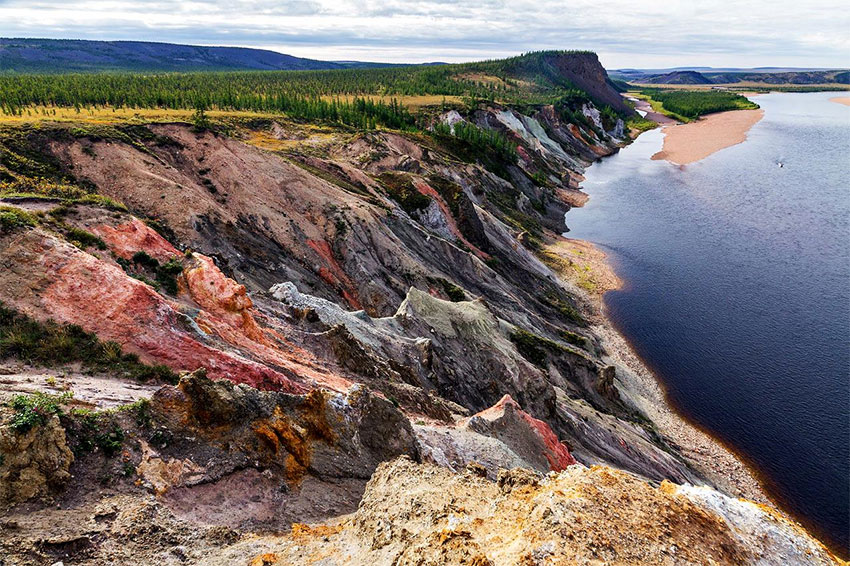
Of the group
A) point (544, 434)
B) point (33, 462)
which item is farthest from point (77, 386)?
point (544, 434)

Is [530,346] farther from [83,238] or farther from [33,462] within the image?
[33,462]

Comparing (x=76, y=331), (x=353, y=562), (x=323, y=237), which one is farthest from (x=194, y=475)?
(x=323, y=237)

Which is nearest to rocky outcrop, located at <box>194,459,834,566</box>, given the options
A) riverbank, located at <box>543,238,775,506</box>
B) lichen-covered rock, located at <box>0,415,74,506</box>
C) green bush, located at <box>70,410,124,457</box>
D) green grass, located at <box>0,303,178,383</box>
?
green bush, located at <box>70,410,124,457</box>

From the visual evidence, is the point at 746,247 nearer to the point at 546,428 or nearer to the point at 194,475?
the point at 546,428

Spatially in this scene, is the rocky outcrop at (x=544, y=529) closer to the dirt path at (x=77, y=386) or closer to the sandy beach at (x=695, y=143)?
the dirt path at (x=77, y=386)

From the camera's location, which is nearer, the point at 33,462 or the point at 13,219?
the point at 33,462

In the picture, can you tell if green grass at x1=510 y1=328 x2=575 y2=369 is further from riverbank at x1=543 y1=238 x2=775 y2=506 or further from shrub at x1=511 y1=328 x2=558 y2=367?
riverbank at x1=543 y1=238 x2=775 y2=506

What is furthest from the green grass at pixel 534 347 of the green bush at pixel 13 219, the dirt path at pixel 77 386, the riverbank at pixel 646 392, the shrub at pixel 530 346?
the green bush at pixel 13 219
